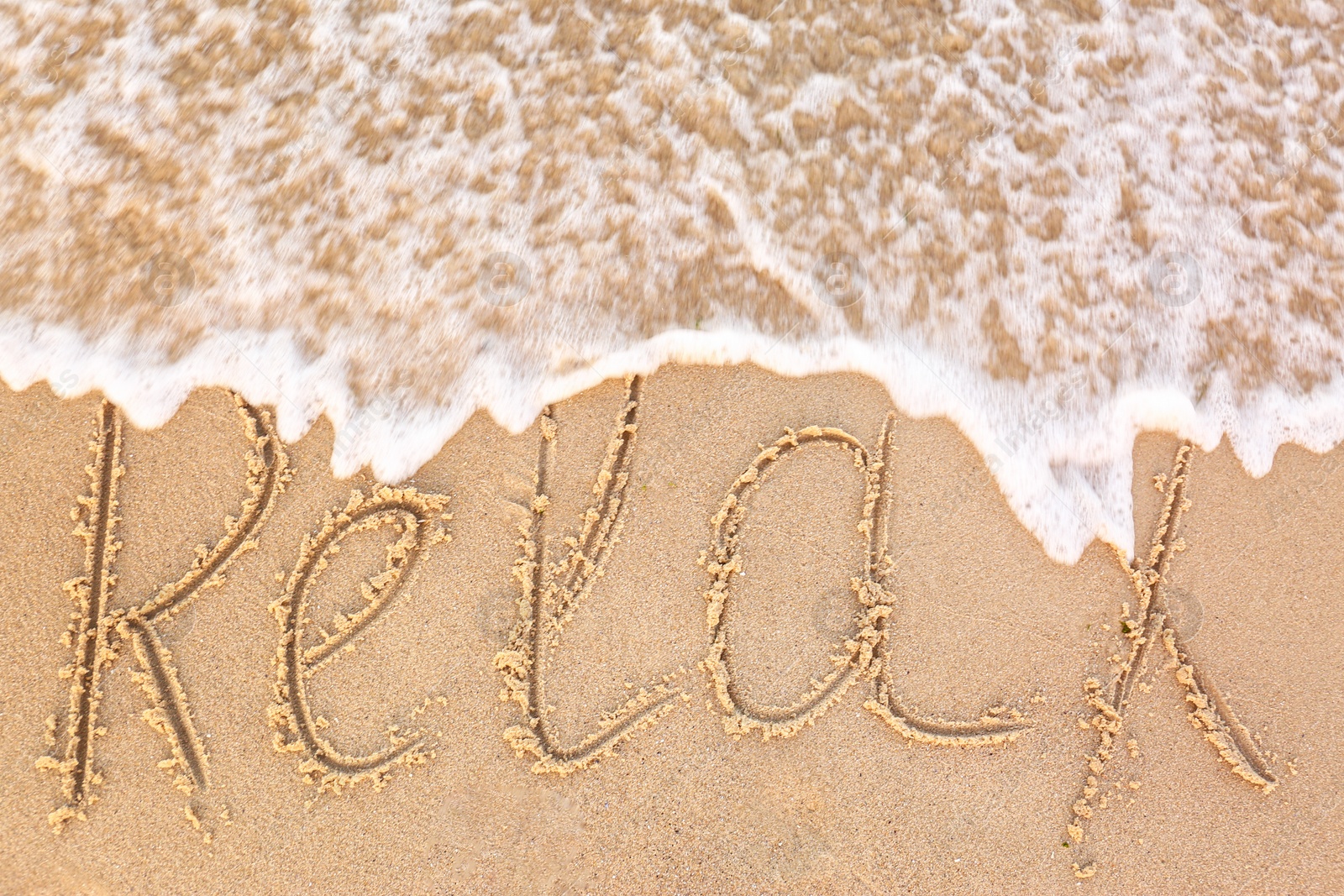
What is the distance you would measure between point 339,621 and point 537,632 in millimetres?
481

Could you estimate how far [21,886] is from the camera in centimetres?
186

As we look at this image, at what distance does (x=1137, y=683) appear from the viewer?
2004mm

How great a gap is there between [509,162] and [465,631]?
127 cm

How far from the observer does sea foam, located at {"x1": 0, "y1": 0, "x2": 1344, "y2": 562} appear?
207cm

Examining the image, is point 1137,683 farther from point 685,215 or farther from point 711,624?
point 685,215

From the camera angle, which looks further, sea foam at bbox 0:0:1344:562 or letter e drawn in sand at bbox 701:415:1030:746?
sea foam at bbox 0:0:1344:562

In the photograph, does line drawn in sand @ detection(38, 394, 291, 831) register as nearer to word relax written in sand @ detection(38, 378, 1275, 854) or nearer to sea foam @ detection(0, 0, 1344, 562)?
word relax written in sand @ detection(38, 378, 1275, 854)

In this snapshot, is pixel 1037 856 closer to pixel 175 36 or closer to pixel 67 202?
pixel 67 202

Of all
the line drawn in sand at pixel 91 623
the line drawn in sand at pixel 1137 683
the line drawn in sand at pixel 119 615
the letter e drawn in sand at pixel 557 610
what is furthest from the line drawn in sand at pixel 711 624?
the line drawn in sand at pixel 91 623

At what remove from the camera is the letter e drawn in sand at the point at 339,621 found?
74.9 inches

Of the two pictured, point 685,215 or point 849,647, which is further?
point 685,215

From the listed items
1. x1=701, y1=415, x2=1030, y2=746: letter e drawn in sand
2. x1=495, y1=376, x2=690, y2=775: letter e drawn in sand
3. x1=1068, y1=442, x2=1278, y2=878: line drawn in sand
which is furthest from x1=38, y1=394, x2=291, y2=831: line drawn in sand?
x1=1068, y1=442, x2=1278, y2=878: line drawn in sand

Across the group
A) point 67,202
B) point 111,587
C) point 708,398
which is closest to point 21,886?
point 111,587

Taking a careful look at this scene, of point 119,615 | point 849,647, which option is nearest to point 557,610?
point 849,647
